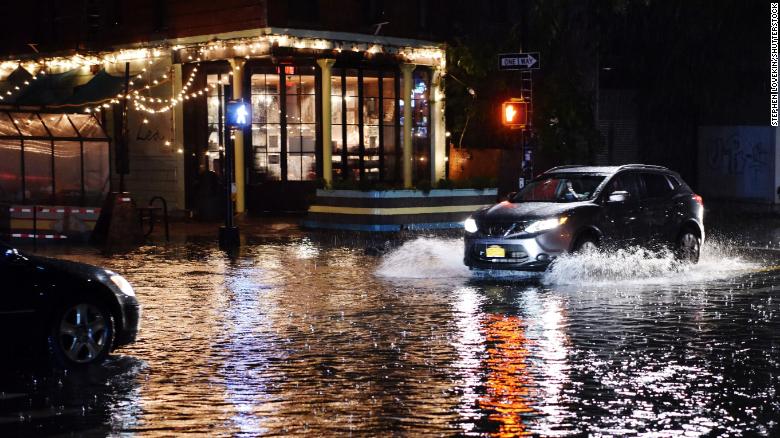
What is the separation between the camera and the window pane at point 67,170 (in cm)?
2553

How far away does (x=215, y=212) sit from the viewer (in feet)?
99.2

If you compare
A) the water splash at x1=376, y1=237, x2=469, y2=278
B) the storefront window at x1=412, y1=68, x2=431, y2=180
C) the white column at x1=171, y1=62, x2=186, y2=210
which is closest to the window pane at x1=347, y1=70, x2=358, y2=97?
the storefront window at x1=412, y1=68, x2=431, y2=180

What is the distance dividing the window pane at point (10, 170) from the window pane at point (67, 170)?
75 cm

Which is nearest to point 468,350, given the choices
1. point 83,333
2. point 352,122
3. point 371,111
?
point 83,333

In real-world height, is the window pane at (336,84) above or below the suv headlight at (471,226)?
above

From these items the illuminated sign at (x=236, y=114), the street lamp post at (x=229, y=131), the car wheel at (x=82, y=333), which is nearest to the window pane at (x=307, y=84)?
the street lamp post at (x=229, y=131)

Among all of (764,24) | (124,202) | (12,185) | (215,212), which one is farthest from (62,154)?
(764,24)

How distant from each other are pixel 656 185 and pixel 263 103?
15016 millimetres

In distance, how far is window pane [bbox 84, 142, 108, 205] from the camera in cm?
2561

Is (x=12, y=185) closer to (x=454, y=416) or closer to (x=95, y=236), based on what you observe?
(x=95, y=236)

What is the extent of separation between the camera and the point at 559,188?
1806 centimetres

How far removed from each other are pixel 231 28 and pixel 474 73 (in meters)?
6.86

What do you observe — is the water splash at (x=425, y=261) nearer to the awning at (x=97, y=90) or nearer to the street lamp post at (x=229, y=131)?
the street lamp post at (x=229, y=131)

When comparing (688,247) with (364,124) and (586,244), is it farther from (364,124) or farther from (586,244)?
(364,124)
